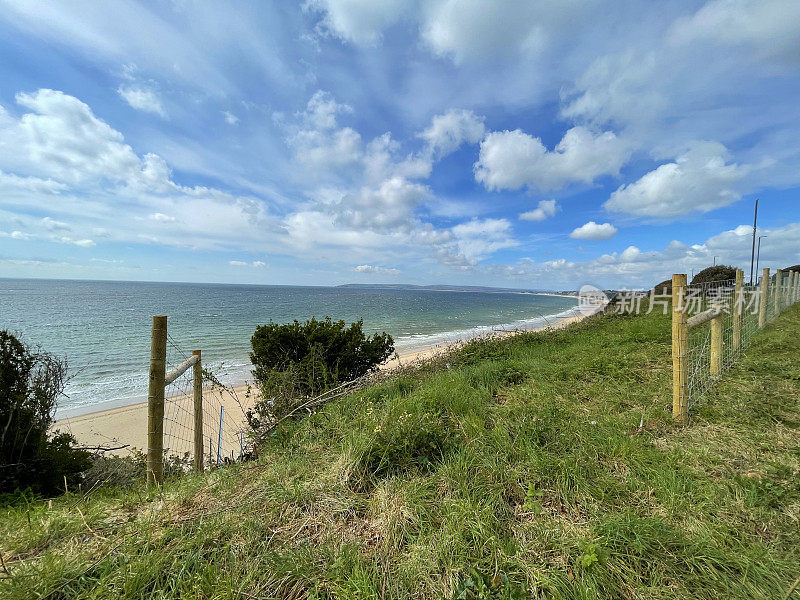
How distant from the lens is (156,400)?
127 inches

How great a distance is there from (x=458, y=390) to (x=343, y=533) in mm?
2607

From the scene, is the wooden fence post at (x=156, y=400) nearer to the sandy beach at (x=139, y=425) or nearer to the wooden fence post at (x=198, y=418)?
the wooden fence post at (x=198, y=418)

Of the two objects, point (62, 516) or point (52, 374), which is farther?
point (52, 374)

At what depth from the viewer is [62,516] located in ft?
7.22

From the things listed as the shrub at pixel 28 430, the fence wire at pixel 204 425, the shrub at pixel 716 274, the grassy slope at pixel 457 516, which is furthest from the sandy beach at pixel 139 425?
the shrub at pixel 716 274

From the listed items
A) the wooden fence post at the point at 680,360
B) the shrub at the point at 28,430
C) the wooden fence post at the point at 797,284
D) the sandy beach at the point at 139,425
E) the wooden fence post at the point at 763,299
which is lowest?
the sandy beach at the point at 139,425

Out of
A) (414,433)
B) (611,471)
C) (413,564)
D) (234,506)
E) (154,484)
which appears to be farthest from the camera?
(154,484)

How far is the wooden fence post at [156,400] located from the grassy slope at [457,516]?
57 centimetres

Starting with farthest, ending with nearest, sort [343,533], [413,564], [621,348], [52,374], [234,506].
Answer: [621,348]
[52,374]
[234,506]
[343,533]
[413,564]

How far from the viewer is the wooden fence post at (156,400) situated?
3225 mm

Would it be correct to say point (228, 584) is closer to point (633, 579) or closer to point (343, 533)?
point (343, 533)

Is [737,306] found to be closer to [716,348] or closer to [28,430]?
[716,348]

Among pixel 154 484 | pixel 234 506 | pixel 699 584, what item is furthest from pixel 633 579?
pixel 154 484

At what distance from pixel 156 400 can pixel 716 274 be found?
4213 centimetres
